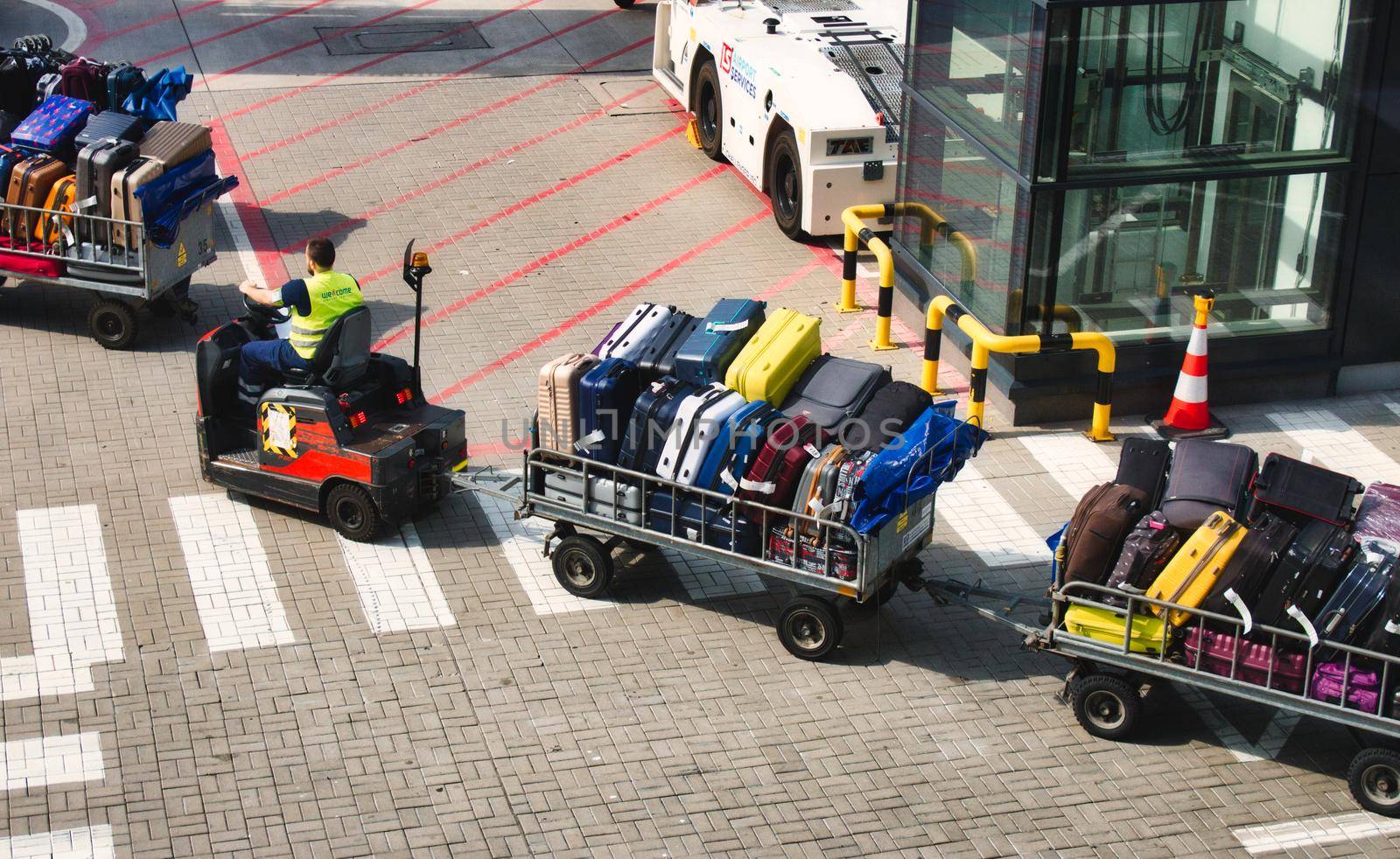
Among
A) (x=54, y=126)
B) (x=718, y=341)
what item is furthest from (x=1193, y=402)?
(x=54, y=126)

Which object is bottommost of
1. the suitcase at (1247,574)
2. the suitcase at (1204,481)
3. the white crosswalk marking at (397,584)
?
the white crosswalk marking at (397,584)

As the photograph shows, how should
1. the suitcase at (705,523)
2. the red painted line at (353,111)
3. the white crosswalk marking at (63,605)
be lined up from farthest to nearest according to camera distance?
the red painted line at (353,111)
the suitcase at (705,523)
the white crosswalk marking at (63,605)

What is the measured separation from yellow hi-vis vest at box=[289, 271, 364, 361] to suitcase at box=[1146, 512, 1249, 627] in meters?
5.44

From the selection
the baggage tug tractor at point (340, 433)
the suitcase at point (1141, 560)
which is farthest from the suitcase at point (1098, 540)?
the baggage tug tractor at point (340, 433)

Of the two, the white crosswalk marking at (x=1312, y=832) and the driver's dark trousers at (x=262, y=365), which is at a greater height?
the driver's dark trousers at (x=262, y=365)

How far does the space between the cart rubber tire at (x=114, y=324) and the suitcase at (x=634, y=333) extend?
200 inches

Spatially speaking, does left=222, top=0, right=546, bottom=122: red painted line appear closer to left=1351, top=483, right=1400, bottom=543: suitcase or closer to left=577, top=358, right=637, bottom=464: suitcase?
left=577, top=358, right=637, bottom=464: suitcase

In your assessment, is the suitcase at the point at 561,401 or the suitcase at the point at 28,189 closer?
the suitcase at the point at 561,401

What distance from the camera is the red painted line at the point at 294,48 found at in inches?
819

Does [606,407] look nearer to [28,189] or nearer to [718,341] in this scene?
[718,341]

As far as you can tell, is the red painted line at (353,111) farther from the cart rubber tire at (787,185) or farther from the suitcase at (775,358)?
the suitcase at (775,358)

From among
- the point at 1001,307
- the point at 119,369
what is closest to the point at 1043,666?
the point at 1001,307

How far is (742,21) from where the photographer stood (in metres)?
18.2

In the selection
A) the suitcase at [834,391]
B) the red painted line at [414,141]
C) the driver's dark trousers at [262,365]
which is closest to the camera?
the suitcase at [834,391]
